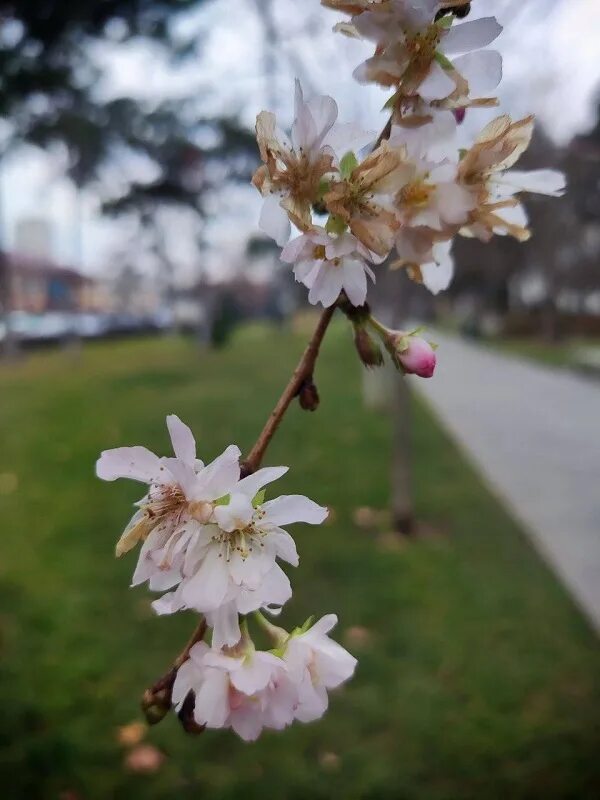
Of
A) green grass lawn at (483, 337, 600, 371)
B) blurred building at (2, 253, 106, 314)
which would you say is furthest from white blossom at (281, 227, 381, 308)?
blurred building at (2, 253, 106, 314)

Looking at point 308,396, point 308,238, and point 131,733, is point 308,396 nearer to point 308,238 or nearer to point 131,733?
point 308,238

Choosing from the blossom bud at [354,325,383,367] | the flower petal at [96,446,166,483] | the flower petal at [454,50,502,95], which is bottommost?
the flower petal at [96,446,166,483]

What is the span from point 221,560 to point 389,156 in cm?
21

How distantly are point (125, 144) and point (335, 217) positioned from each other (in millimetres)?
3613

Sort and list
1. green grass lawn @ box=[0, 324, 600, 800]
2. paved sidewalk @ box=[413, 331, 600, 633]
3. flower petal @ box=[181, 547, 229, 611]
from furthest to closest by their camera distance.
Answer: paved sidewalk @ box=[413, 331, 600, 633], green grass lawn @ box=[0, 324, 600, 800], flower petal @ box=[181, 547, 229, 611]

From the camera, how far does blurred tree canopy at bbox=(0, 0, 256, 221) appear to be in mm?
2602

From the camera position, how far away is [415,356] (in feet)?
1.45

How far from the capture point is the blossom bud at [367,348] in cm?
46

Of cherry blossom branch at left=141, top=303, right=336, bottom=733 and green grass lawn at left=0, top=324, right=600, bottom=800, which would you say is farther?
green grass lawn at left=0, top=324, right=600, bottom=800

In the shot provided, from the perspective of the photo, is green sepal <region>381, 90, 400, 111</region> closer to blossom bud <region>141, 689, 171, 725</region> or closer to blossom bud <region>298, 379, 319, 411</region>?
blossom bud <region>298, 379, 319, 411</region>

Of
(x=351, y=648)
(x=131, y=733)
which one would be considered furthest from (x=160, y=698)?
(x=351, y=648)

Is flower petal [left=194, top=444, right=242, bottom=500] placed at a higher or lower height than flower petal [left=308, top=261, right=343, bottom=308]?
lower

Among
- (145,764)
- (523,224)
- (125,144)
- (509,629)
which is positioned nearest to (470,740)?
(509,629)

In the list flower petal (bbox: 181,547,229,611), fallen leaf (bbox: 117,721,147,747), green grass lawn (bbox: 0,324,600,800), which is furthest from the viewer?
fallen leaf (bbox: 117,721,147,747)
